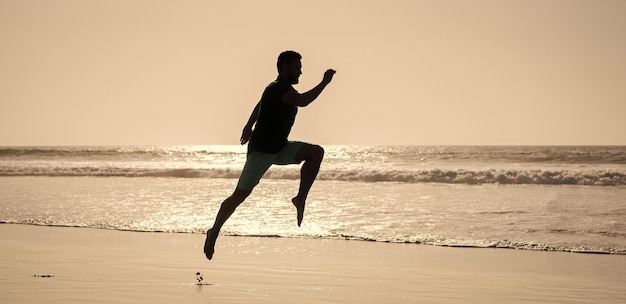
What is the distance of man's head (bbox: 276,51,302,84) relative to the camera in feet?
22.2

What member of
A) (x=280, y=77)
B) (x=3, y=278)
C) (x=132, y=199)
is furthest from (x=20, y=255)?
(x=132, y=199)

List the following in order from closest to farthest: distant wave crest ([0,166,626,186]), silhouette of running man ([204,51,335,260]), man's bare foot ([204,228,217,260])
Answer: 1. silhouette of running man ([204,51,335,260])
2. man's bare foot ([204,228,217,260])
3. distant wave crest ([0,166,626,186])

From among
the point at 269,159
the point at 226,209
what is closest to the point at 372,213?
the point at 226,209

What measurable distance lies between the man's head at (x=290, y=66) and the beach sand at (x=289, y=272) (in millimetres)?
2039

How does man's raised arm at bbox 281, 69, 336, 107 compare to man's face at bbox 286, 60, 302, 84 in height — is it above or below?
below

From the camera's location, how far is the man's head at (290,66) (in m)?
6.78

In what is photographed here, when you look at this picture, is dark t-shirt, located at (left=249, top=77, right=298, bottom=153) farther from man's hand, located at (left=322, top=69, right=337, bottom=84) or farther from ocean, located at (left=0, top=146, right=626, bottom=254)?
ocean, located at (left=0, top=146, right=626, bottom=254)

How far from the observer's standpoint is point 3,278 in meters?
8.55

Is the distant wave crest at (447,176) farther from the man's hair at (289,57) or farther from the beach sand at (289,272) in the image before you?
the man's hair at (289,57)

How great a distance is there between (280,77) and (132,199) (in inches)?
578

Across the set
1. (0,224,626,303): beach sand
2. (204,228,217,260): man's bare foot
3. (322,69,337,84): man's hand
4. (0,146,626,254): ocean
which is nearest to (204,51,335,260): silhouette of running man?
(322,69,337,84): man's hand

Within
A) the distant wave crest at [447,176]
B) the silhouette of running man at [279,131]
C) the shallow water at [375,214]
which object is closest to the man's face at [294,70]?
the silhouette of running man at [279,131]

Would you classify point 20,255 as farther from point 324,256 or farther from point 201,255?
point 324,256

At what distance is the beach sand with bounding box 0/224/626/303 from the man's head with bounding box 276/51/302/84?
2039 mm
